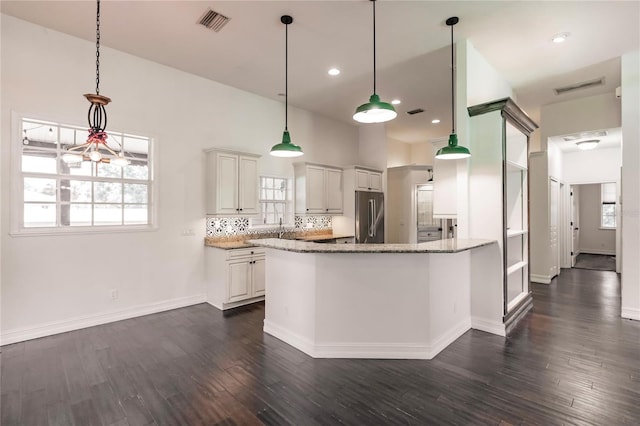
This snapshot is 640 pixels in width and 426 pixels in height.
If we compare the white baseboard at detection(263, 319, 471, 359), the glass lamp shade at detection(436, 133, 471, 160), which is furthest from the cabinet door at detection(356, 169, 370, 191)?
the white baseboard at detection(263, 319, 471, 359)

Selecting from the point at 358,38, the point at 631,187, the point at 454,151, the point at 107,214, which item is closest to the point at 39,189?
the point at 107,214

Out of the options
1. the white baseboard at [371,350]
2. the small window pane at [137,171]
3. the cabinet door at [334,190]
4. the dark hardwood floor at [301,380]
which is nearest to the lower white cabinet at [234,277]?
the dark hardwood floor at [301,380]

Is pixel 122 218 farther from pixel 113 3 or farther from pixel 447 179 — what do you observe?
pixel 447 179

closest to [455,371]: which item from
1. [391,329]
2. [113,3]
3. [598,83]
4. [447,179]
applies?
[391,329]

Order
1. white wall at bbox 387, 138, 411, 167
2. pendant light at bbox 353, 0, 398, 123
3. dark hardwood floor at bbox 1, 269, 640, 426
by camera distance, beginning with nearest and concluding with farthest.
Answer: dark hardwood floor at bbox 1, 269, 640, 426 → pendant light at bbox 353, 0, 398, 123 → white wall at bbox 387, 138, 411, 167

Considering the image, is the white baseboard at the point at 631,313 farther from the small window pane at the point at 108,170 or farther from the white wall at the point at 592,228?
the white wall at the point at 592,228

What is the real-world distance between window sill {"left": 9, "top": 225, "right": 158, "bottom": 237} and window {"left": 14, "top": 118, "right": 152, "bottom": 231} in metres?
0.03

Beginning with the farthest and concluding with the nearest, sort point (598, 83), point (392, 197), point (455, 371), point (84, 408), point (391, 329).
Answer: point (392, 197), point (598, 83), point (391, 329), point (455, 371), point (84, 408)

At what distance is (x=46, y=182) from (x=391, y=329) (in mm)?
4265

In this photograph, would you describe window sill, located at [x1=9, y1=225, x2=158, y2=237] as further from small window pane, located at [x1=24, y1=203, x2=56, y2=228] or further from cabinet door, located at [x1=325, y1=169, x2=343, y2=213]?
cabinet door, located at [x1=325, y1=169, x2=343, y2=213]

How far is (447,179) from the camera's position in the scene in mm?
4156

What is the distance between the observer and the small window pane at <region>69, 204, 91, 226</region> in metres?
3.89

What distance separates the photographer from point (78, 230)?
3838 mm

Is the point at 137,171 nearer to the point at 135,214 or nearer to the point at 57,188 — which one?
the point at 135,214
